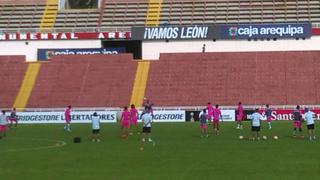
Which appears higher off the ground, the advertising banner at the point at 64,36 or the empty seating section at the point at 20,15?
the empty seating section at the point at 20,15

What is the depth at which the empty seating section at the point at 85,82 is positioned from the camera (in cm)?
6200

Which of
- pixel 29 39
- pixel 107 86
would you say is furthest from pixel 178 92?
pixel 29 39

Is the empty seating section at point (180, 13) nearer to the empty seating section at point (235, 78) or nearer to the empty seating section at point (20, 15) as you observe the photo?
the empty seating section at point (20, 15)

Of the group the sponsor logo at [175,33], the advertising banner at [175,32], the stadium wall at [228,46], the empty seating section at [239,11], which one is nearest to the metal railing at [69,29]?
the advertising banner at [175,32]

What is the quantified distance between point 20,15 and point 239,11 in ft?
80.9

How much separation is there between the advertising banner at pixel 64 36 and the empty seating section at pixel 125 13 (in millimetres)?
2495

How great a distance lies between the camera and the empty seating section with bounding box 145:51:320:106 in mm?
60062

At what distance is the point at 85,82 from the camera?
64.8 metres

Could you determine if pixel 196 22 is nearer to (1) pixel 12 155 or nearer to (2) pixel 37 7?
(2) pixel 37 7

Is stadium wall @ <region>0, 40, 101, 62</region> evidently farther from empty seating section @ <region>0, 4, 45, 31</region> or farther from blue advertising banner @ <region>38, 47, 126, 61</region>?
empty seating section @ <region>0, 4, 45, 31</region>

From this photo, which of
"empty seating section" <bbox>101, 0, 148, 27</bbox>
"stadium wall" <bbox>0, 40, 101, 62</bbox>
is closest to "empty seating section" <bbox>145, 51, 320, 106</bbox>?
→ "empty seating section" <bbox>101, 0, 148, 27</bbox>

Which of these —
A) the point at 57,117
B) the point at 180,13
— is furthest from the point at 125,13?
the point at 57,117

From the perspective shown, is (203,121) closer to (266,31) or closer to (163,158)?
Answer: (163,158)

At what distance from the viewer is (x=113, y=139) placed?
36.0 meters
